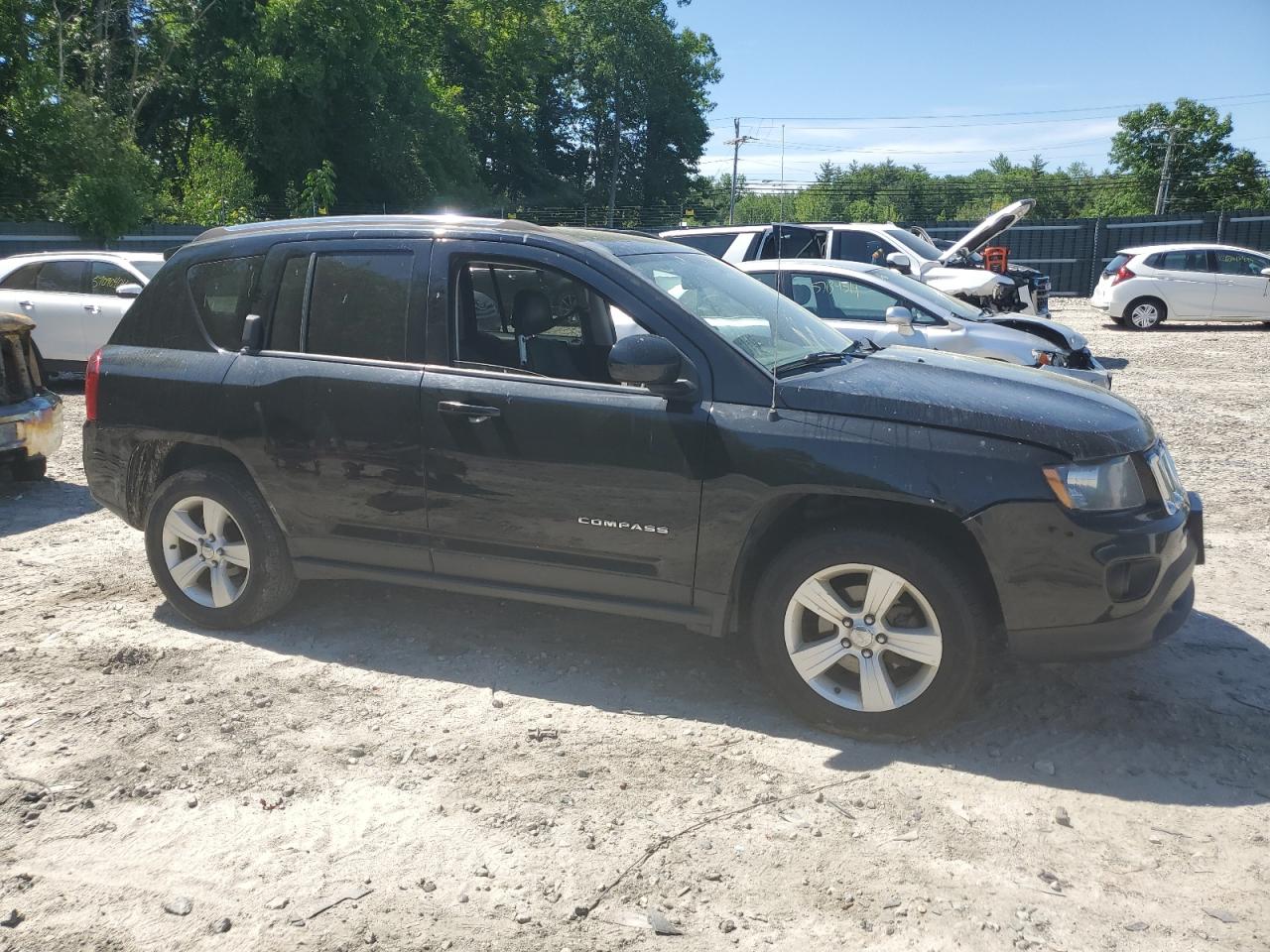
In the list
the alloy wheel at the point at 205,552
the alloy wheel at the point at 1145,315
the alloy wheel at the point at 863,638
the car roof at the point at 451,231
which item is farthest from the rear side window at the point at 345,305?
the alloy wheel at the point at 1145,315

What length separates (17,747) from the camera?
12.8ft

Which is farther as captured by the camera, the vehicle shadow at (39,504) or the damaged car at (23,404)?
the damaged car at (23,404)

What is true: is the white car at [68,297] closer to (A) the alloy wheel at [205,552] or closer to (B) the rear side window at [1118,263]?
(A) the alloy wheel at [205,552]

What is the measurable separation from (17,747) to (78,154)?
20749 mm

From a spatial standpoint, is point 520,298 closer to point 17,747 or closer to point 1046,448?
point 1046,448

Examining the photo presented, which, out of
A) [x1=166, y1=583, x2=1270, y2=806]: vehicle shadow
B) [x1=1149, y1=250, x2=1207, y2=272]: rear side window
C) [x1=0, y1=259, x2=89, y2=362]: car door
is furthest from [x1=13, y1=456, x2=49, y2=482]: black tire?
[x1=1149, y1=250, x2=1207, y2=272]: rear side window

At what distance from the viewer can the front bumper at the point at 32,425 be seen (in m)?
7.18

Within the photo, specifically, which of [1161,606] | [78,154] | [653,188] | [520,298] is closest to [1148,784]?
[1161,606]

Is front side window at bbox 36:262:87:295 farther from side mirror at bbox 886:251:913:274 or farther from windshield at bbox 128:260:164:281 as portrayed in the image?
side mirror at bbox 886:251:913:274

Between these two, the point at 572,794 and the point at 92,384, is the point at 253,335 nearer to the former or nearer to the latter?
the point at 92,384

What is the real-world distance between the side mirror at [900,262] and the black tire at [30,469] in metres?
10.2

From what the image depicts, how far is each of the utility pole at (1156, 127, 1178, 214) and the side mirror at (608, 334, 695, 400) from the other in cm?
7517

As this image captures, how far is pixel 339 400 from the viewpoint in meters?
4.51

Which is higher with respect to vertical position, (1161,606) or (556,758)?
(1161,606)
